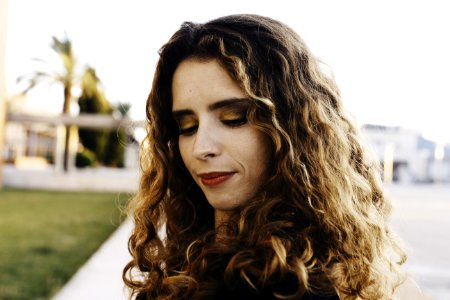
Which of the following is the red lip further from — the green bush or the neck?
the green bush

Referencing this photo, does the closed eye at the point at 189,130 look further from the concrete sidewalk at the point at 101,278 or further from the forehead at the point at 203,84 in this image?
the concrete sidewalk at the point at 101,278

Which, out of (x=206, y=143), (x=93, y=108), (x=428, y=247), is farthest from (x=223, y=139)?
(x=93, y=108)

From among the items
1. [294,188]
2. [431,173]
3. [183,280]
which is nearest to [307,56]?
[294,188]

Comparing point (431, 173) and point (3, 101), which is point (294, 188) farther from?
point (431, 173)

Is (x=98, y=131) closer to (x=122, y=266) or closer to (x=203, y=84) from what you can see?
(x=122, y=266)

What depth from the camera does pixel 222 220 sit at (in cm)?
150

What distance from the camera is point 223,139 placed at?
1.37 m

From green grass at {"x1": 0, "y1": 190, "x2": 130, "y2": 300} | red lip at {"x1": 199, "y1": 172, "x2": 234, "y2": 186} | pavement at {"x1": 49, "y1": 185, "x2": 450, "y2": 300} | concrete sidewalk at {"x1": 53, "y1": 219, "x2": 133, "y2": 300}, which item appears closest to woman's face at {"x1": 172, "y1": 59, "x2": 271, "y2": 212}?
red lip at {"x1": 199, "y1": 172, "x2": 234, "y2": 186}

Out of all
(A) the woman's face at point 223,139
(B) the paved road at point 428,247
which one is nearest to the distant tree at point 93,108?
(B) the paved road at point 428,247

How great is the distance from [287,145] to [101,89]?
30.7m

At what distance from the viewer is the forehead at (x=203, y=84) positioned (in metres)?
1.35

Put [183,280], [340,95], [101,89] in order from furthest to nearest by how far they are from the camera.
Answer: [101,89] → [340,95] → [183,280]

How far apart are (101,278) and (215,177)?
15.1 feet

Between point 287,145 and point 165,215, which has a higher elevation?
point 287,145
